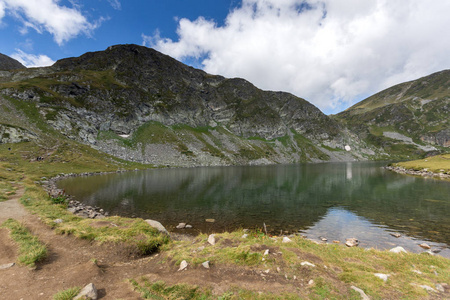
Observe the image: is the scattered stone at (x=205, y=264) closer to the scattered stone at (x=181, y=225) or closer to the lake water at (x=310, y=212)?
the lake water at (x=310, y=212)

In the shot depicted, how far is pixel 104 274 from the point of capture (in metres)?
10.2

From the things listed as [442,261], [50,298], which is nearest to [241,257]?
[50,298]

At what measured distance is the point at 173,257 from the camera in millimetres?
12133

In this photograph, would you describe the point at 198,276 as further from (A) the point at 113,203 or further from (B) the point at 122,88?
(B) the point at 122,88

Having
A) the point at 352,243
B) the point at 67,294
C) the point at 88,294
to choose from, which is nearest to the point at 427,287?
the point at 352,243

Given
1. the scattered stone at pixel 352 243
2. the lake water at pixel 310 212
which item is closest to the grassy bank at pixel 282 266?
the scattered stone at pixel 352 243

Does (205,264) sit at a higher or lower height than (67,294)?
lower

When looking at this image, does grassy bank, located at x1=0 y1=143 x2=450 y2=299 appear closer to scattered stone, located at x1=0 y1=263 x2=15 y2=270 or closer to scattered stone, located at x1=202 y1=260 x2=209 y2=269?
scattered stone, located at x1=202 y1=260 x2=209 y2=269

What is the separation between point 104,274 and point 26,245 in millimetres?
6831

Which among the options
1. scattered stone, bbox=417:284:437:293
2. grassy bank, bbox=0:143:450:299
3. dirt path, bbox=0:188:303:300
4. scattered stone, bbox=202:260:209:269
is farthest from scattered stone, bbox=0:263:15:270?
scattered stone, bbox=417:284:437:293

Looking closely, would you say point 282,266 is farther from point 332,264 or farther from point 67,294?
point 67,294

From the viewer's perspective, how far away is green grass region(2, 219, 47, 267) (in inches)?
422

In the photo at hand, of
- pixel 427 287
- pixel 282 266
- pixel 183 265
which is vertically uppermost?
pixel 282 266

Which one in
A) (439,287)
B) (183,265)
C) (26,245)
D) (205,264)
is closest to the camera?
(439,287)
